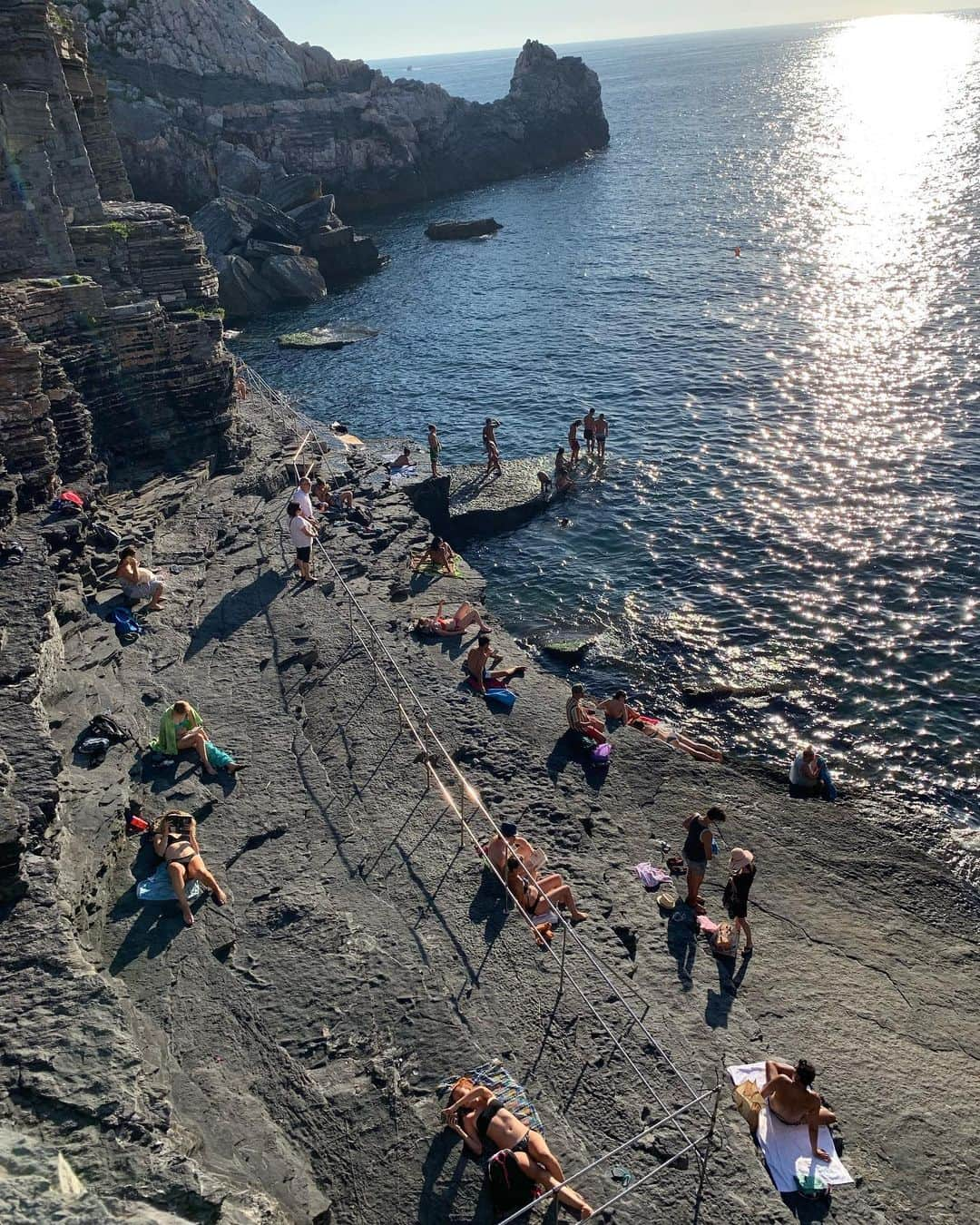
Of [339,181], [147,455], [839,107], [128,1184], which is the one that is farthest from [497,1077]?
[839,107]

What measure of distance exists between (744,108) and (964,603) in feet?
484

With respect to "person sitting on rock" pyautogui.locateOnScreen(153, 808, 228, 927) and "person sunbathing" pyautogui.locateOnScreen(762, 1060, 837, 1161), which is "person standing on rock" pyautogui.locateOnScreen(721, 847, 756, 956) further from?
"person sitting on rock" pyautogui.locateOnScreen(153, 808, 228, 927)

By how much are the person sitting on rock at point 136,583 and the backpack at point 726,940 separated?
1460 cm

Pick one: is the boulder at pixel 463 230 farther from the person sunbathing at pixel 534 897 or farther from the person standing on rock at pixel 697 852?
the person sunbathing at pixel 534 897

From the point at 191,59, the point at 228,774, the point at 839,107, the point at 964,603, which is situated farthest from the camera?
the point at 839,107

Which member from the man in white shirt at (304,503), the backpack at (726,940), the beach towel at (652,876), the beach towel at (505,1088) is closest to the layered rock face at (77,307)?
the man in white shirt at (304,503)

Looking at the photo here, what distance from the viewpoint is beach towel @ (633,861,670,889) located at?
14898 mm

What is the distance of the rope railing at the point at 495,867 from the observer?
952 centimetres

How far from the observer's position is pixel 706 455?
33250 millimetres

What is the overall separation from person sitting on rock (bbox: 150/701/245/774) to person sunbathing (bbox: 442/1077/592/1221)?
25.3 feet

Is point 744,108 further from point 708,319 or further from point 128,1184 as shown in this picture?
point 128,1184

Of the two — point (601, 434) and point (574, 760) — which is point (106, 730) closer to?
point (574, 760)

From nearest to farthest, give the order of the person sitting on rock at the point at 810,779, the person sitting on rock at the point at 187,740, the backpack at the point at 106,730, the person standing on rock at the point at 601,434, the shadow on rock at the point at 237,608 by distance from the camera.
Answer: the person sitting on rock at the point at 187,740 < the backpack at the point at 106,730 < the person sitting on rock at the point at 810,779 < the shadow on rock at the point at 237,608 < the person standing on rock at the point at 601,434

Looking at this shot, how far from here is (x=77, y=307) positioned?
2509 centimetres
